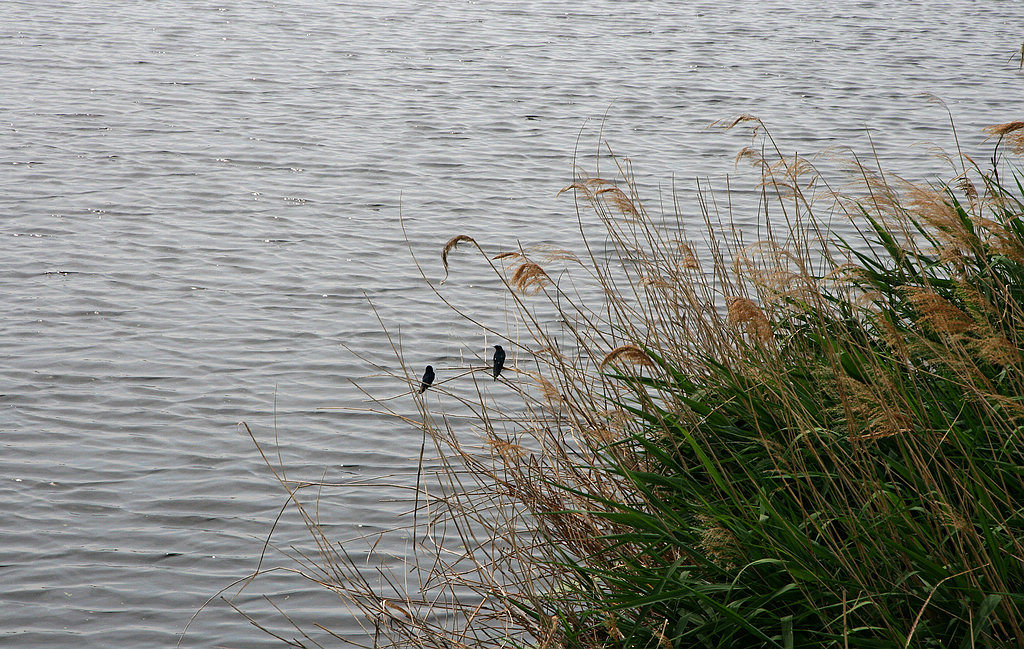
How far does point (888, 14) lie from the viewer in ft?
66.8

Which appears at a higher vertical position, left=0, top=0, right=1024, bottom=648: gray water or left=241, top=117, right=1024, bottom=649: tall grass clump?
left=241, top=117, right=1024, bottom=649: tall grass clump

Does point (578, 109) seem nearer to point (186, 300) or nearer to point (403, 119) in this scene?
point (403, 119)

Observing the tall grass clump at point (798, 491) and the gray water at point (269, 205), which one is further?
the gray water at point (269, 205)

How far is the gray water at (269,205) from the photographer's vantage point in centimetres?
461

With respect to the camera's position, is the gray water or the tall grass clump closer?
the tall grass clump

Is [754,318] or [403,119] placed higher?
[754,318]

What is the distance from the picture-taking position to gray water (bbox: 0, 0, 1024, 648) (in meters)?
4.61

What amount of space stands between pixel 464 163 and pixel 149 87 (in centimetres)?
433

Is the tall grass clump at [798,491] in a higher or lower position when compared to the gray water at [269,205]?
higher

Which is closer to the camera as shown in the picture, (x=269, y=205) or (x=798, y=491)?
(x=798, y=491)

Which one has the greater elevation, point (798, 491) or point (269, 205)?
point (798, 491)

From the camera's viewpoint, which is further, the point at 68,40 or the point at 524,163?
the point at 68,40

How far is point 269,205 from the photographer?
8.71 meters

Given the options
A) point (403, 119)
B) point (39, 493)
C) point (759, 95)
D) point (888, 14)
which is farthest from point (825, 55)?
point (39, 493)
